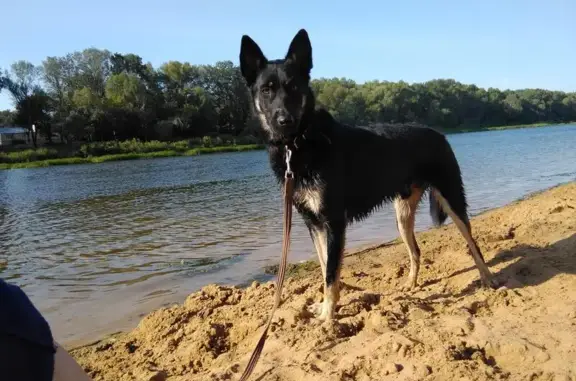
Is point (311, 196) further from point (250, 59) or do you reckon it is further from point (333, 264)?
point (250, 59)

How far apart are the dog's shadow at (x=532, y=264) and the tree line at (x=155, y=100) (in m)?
53.8

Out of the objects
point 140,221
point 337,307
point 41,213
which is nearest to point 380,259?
point 337,307

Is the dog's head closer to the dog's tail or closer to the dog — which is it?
the dog

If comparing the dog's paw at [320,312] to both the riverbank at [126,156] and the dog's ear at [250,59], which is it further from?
the riverbank at [126,156]

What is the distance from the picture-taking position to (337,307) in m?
4.91

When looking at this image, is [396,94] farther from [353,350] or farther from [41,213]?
[353,350]

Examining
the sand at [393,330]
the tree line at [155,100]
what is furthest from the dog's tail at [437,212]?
the tree line at [155,100]

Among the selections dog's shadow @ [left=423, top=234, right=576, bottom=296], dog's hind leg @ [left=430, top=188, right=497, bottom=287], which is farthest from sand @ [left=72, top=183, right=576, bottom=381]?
dog's hind leg @ [left=430, top=188, right=497, bottom=287]

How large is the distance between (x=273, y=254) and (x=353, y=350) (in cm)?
588

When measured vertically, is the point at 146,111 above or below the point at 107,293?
above

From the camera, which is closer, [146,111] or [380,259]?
[380,259]

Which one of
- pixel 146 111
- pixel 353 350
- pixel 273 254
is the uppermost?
pixel 146 111

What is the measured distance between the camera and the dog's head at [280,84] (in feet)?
14.7

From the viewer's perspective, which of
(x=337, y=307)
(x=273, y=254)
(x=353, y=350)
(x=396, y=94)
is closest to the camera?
(x=353, y=350)
